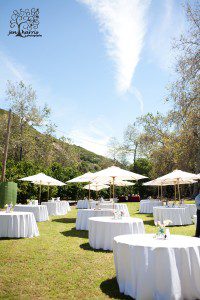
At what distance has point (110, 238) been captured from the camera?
8758 millimetres

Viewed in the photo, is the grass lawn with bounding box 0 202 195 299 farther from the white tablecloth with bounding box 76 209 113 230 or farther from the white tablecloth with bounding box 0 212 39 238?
the white tablecloth with bounding box 76 209 113 230

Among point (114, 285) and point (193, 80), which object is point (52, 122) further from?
point (114, 285)

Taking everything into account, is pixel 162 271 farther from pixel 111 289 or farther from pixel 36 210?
pixel 36 210

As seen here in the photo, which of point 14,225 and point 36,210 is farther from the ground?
point 36,210

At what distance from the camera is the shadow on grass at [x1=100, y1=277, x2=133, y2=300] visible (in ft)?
16.6

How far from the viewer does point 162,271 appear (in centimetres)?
466

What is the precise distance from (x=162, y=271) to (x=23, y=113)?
39571 mm

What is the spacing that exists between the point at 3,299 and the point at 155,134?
4160 centimetres

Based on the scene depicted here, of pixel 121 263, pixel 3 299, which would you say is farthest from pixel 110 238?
pixel 3 299

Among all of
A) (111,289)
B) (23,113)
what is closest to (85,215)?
(111,289)

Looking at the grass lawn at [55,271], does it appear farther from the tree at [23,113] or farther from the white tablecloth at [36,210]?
the tree at [23,113]

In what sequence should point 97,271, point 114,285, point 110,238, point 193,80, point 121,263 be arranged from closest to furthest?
point 121,263
point 114,285
point 97,271
point 110,238
point 193,80

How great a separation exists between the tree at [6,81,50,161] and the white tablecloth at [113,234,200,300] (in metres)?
37.6

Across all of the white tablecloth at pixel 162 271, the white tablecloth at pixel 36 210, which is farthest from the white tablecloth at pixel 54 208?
the white tablecloth at pixel 162 271
